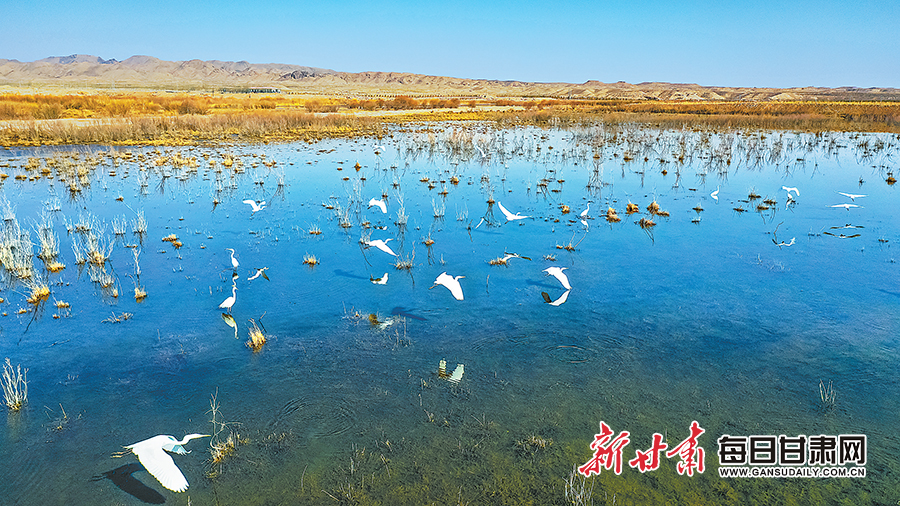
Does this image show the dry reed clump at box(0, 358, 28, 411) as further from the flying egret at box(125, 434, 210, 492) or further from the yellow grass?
the yellow grass

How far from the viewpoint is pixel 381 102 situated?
5641 centimetres

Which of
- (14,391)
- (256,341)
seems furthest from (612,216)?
(14,391)

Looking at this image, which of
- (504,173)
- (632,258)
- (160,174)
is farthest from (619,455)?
(160,174)

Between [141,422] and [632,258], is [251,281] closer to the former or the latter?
[141,422]

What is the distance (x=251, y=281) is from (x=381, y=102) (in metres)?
51.5

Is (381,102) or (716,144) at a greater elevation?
(381,102)

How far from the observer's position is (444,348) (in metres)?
6.21

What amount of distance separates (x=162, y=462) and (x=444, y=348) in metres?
3.28

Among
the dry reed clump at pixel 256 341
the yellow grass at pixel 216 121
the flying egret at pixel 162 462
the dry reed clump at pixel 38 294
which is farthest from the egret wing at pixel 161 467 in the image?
the yellow grass at pixel 216 121

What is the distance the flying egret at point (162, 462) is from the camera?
12.1 ft

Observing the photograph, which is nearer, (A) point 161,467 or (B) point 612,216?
→ (A) point 161,467

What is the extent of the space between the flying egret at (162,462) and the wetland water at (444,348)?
0.33m

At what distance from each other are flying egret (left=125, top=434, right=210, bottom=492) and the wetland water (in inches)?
13.2

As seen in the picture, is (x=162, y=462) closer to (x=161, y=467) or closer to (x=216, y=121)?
(x=161, y=467)
